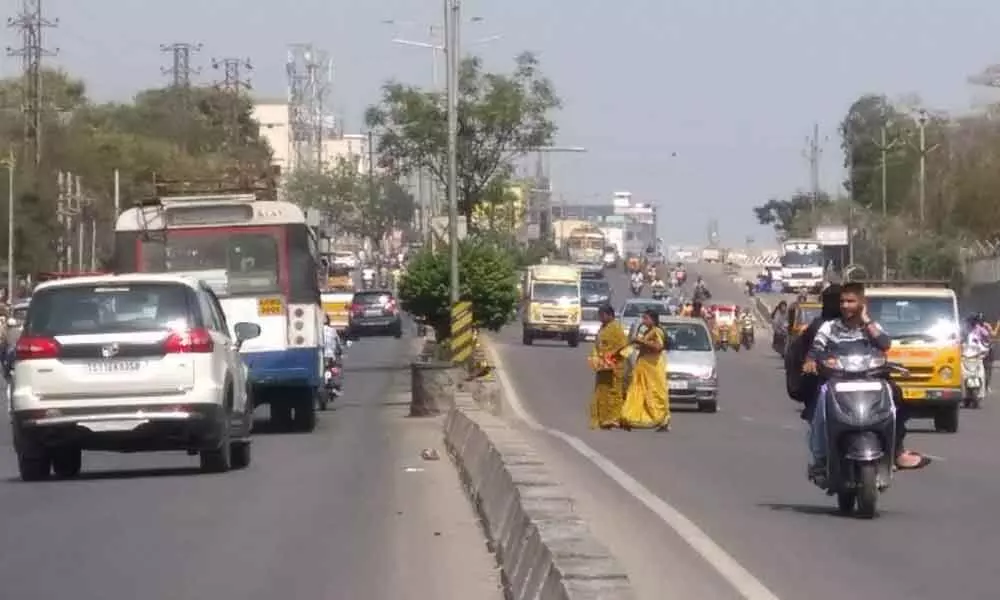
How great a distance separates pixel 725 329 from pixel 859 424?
5839 cm

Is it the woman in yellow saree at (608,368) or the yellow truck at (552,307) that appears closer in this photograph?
the woman in yellow saree at (608,368)

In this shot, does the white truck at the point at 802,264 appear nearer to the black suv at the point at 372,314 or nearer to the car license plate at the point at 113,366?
the black suv at the point at 372,314

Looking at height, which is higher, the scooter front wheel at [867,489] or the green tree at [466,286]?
the green tree at [466,286]

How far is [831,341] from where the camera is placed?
585 inches

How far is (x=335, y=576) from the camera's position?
1248 centimetres

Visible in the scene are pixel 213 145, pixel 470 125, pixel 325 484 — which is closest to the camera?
pixel 325 484

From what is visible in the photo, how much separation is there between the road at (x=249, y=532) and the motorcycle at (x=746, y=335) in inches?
1983

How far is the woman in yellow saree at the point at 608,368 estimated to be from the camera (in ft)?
95.5

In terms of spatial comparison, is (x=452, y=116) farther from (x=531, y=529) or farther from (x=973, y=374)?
(x=531, y=529)

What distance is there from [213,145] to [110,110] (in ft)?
38.6

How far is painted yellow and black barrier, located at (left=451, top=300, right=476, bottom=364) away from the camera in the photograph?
125 feet

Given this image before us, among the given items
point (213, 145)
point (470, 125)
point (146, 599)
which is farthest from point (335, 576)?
point (213, 145)

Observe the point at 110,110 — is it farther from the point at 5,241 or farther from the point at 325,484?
the point at 325,484

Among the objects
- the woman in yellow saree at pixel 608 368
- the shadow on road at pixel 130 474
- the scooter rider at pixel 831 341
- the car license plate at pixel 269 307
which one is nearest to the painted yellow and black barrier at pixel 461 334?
the woman in yellow saree at pixel 608 368
